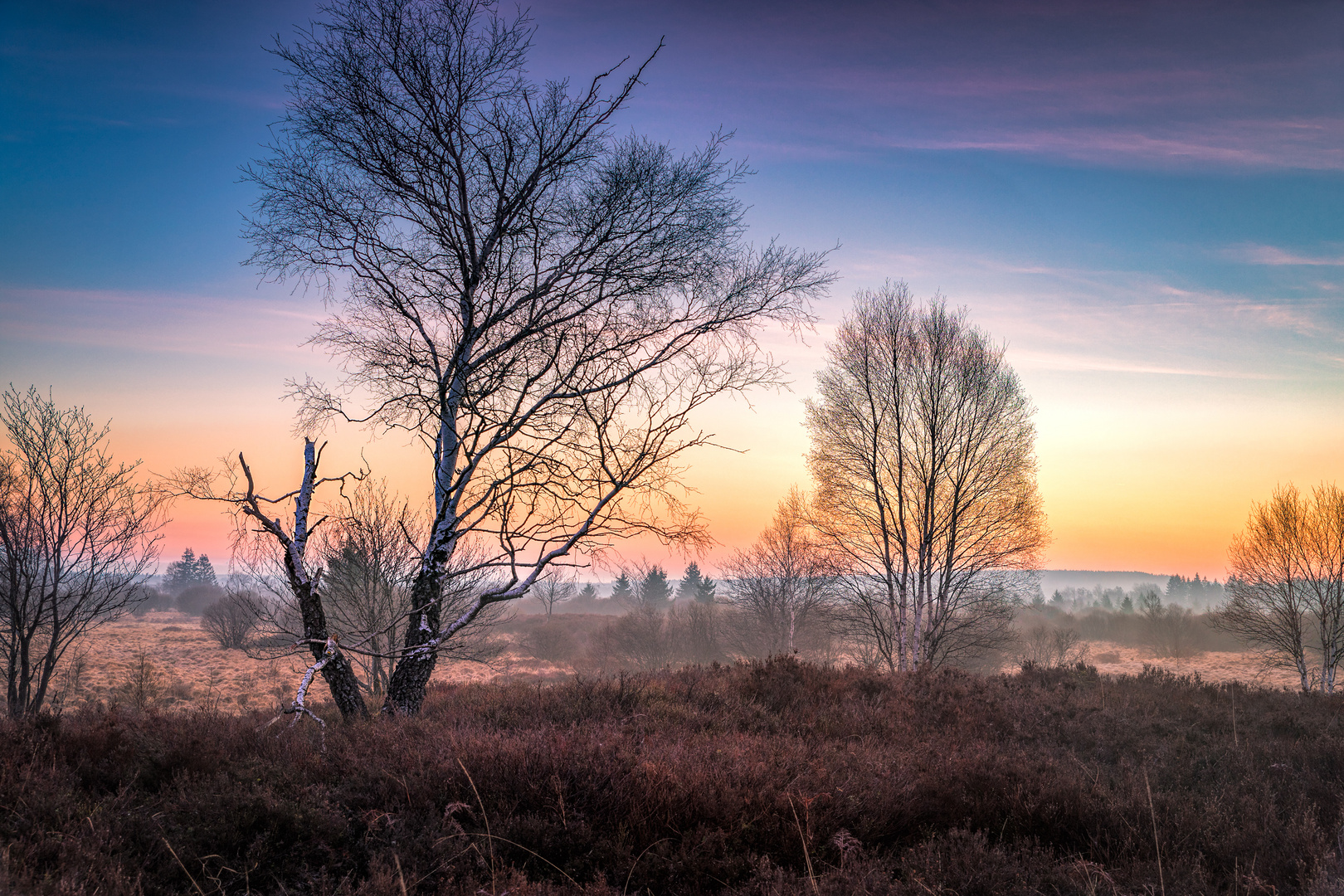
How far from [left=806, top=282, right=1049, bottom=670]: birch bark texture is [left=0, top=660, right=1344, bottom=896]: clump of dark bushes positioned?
901 centimetres

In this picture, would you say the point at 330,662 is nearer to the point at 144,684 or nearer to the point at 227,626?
the point at 144,684

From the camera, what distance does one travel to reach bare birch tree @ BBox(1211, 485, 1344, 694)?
82.6ft

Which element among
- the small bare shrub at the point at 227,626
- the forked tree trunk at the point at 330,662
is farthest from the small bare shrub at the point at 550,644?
the forked tree trunk at the point at 330,662

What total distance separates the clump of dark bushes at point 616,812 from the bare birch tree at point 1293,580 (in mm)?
26934

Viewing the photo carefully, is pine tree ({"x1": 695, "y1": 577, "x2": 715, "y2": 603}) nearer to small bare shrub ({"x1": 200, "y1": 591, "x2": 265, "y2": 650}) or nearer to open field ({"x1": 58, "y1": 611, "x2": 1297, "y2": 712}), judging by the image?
open field ({"x1": 58, "y1": 611, "x2": 1297, "y2": 712})

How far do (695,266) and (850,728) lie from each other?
602cm

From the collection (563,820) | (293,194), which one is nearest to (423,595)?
(563,820)

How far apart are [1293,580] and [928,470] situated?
76.5 feet

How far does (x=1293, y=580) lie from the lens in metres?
26.4

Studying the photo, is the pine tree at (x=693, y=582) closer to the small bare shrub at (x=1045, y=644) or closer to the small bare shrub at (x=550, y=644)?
the small bare shrub at (x=550, y=644)

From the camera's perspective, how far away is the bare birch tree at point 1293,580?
82.6 ft

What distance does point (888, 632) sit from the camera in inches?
672

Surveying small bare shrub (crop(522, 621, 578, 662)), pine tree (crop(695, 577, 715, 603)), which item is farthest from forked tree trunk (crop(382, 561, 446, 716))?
pine tree (crop(695, 577, 715, 603))

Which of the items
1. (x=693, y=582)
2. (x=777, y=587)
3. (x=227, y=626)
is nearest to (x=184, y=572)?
(x=227, y=626)
